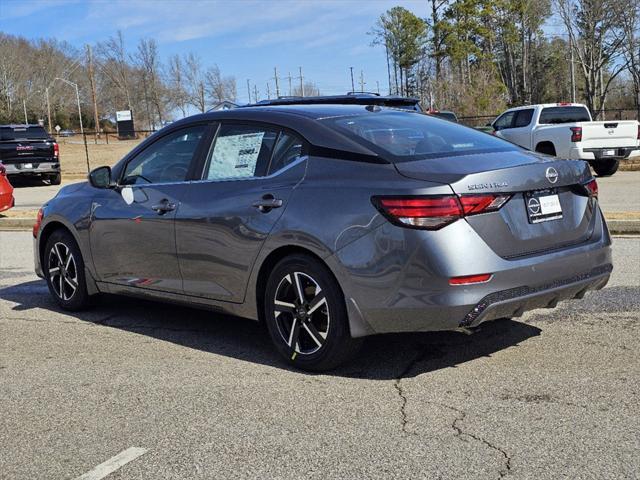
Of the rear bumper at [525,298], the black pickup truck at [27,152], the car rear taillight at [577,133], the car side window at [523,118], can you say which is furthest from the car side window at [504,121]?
the rear bumper at [525,298]

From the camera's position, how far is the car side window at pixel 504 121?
2060 centimetres

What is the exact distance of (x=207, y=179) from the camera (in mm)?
5359

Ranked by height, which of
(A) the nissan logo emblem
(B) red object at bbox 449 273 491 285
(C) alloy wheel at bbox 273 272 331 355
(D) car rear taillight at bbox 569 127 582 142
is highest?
(D) car rear taillight at bbox 569 127 582 142

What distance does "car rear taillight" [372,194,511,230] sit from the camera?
411 centimetres

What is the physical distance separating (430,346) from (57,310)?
136 inches

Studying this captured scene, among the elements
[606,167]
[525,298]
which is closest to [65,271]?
[525,298]

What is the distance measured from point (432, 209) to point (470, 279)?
43 cm

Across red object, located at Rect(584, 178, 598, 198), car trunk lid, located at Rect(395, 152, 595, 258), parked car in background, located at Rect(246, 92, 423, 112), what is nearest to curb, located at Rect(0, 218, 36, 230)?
parked car in background, located at Rect(246, 92, 423, 112)

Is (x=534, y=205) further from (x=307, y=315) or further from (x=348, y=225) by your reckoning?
(x=307, y=315)

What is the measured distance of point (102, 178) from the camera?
20.2 ft

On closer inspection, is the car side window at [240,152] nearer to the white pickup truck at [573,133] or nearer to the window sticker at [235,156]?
the window sticker at [235,156]

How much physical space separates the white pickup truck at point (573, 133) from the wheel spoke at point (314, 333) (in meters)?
12.9

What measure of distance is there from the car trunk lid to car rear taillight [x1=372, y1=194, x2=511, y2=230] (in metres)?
0.04

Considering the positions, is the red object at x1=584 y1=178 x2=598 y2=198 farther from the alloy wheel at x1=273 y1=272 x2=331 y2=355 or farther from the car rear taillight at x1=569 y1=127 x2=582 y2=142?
the car rear taillight at x1=569 y1=127 x2=582 y2=142
